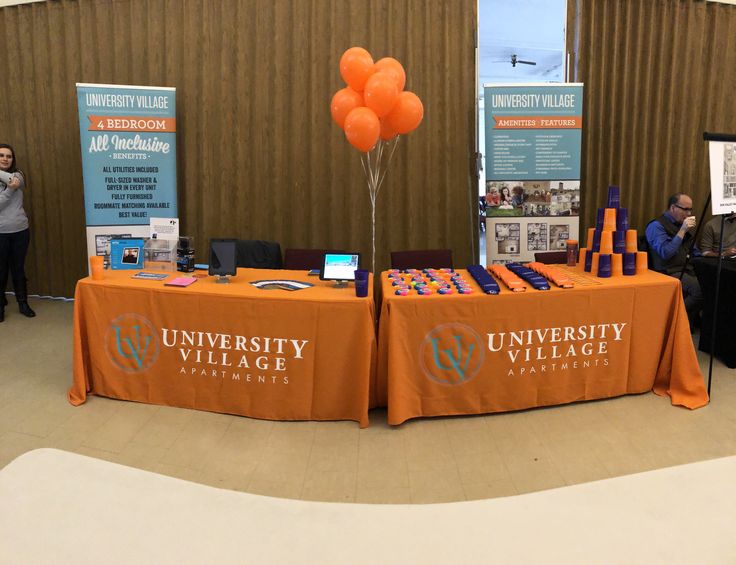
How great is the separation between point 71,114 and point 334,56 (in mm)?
2430

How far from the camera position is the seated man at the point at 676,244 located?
149 inches

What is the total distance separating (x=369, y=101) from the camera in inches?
129

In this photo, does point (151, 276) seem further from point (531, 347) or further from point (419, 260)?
point (531, 347)

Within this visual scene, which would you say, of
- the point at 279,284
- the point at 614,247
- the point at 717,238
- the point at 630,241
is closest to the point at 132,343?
the point at 279,284

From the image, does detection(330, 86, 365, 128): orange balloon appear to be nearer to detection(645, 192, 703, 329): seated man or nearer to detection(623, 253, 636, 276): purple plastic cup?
detection(623, 253, 636, 276): purple plastic cup

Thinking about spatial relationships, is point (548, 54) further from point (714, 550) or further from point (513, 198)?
point (714, 550)

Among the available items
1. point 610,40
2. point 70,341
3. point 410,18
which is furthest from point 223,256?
point 610,40

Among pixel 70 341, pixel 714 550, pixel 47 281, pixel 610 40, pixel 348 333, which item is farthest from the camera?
pixel 47 281

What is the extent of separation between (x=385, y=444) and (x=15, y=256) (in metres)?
3.73

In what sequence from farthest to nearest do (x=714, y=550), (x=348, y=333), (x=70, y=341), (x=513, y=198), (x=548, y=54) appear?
(x=548, y=54) → (x=513, y=198) → (x=70, y=341) → (x=348, y=333) → (x=714, y=550)

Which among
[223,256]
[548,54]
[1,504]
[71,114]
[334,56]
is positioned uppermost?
[548,54]

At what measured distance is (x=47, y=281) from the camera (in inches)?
203

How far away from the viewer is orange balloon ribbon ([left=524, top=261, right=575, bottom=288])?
8.95 feet

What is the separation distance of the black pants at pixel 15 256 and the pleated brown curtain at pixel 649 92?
4.88 meters
